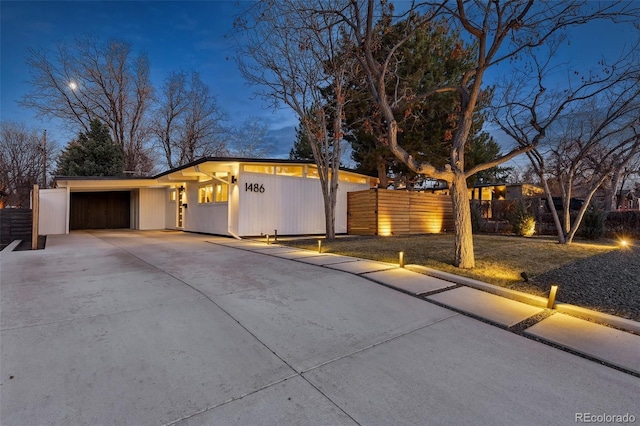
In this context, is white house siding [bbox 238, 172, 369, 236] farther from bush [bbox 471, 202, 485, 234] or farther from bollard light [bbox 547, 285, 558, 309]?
bollard light [bbox 547, 285, 558, 309]

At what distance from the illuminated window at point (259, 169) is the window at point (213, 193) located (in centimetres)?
118

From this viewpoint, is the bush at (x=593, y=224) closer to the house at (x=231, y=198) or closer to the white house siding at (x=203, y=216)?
the house at (x=231, y=198)

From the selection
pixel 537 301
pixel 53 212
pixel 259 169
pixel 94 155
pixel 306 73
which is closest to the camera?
pixel 537 301

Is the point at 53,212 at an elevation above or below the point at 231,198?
below

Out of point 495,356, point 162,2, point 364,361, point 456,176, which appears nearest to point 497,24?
point 456,176

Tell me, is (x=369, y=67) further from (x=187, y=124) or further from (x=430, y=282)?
(x=187, y=124)

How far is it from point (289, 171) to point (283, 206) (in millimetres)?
1394

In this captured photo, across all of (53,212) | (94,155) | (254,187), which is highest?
(94,155)

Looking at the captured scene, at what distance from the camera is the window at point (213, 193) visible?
36.3 feet

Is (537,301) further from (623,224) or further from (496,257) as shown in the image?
(623,224)

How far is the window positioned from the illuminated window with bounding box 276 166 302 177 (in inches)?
78.8

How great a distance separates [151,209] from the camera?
49.9 feet

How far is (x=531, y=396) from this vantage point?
1878mm

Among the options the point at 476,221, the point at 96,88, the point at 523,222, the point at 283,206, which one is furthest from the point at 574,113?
the point at 96,88
